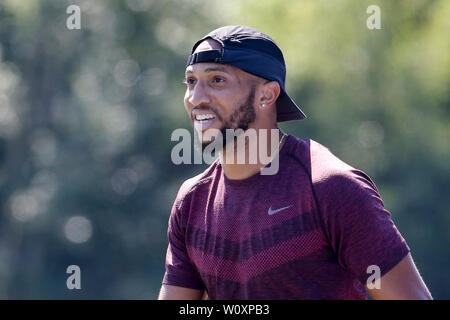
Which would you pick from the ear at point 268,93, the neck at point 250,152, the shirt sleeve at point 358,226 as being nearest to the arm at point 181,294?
the neck at point 250,152

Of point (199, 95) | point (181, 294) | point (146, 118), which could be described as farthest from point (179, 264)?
point (146, 118)

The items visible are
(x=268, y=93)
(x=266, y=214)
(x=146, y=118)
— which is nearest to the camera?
(x=266, y=214)

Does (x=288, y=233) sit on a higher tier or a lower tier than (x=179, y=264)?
higher

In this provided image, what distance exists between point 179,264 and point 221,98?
2.59 ft

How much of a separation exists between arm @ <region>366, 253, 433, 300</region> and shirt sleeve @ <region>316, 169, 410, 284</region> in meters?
0.02

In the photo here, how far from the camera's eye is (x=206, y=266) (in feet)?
10.9

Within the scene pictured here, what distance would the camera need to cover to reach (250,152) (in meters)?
3.41

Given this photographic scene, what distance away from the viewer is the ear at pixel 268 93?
350cm

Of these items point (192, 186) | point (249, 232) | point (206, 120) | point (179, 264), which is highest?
point (206, 120)

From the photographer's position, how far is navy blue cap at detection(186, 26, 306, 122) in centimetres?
342

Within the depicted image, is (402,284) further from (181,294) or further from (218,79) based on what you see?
(218,79)

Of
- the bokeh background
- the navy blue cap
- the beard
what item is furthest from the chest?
the bokeh background

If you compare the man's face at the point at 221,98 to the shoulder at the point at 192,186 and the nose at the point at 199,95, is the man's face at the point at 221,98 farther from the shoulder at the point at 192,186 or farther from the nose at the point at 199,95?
the shoulder at the point at 192,186
